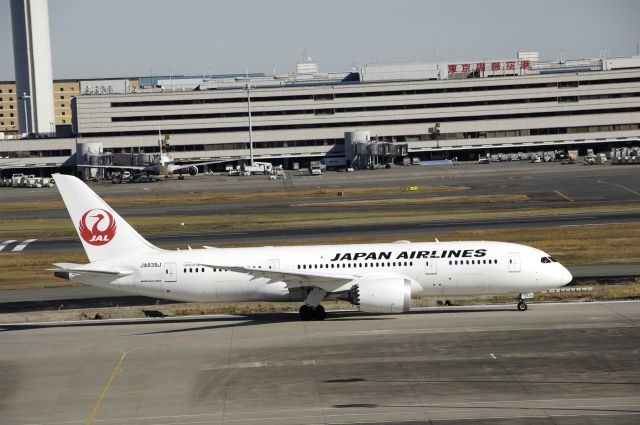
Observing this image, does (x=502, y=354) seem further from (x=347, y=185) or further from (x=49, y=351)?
(x=347, y=185)

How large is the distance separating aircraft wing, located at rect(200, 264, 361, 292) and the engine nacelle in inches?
46.2

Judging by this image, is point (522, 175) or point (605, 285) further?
point (522, 175)

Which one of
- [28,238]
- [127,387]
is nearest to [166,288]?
[127,387]

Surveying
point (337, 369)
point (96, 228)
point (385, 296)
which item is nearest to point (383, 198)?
point (96, 228)

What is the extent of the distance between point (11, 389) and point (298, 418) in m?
14.1

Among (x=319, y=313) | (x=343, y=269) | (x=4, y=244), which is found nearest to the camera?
(x=343, y=269)

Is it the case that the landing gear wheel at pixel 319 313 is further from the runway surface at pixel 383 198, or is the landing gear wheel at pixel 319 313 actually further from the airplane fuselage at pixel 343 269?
the runway surface at pixel 383 198

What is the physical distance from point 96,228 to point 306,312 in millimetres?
12993

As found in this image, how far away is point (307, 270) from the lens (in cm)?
5334

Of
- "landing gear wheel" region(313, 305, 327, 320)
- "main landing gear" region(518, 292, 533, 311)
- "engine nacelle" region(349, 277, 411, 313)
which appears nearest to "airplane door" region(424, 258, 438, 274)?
"engine nacelle" region(349, 277, 411, 313)

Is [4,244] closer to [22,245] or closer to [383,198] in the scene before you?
[22,245]

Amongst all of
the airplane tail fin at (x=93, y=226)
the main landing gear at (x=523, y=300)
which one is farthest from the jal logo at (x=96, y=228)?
the main landing gear at (x=523, y=300)

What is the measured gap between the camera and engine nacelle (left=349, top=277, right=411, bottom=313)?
167 ft

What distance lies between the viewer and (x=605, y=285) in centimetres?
6003
